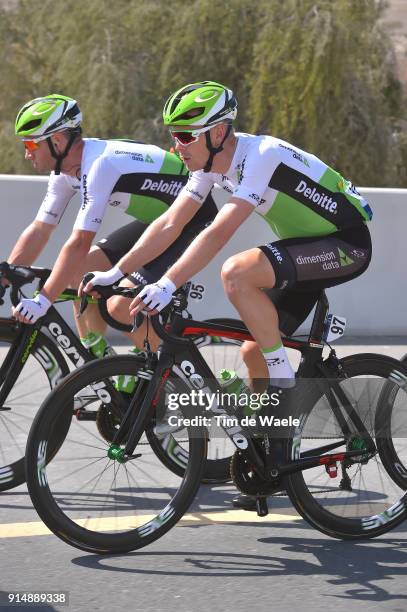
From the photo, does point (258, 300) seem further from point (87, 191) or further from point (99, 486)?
point (87, 191)

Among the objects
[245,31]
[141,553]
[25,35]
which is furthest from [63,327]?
[25,35]

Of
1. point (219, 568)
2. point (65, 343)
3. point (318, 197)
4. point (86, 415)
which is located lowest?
point (219, 568)

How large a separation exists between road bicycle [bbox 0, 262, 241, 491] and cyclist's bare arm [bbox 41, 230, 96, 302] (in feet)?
0.82

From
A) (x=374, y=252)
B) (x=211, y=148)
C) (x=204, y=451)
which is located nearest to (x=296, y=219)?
(x=211, y=148)

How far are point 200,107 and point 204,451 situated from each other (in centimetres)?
136

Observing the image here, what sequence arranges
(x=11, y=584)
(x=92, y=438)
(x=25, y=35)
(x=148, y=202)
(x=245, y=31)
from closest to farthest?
(x=11, y=584) < (x=92, y=438) < (x=148, y=202) < (x=245, y=31) < (x=25, y=35)

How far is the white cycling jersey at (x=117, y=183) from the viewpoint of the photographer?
215 inches

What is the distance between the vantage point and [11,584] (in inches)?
168

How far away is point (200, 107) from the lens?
15.7 ft

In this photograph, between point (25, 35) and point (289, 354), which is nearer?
point (289, 354)

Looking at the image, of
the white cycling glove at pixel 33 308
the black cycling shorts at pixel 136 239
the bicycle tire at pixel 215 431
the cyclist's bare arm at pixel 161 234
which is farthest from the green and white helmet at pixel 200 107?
the black cycling shorts at pixel 136 239

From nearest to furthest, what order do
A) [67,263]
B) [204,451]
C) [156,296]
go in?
[156,296], [204,451], [67,263]

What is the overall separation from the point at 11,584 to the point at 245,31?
17.7 meters

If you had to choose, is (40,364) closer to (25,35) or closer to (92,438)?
(92,438)
